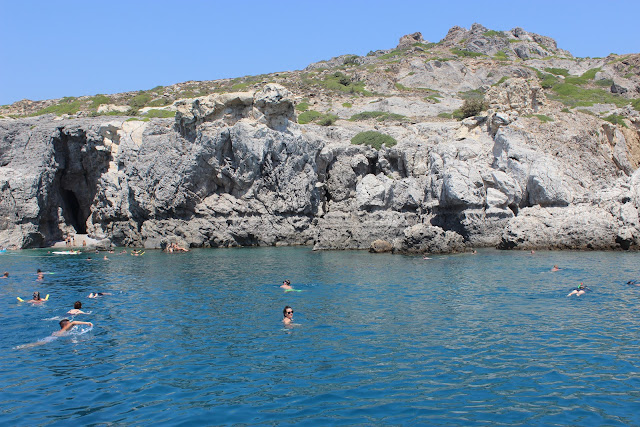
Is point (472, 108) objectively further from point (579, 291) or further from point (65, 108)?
point (65, 108)

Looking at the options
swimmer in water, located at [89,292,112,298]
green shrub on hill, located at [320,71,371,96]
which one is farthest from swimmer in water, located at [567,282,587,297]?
green shrub on hill, located at [320,71,371,96]

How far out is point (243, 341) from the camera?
13828 mm

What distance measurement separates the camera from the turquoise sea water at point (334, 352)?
9.20 metres

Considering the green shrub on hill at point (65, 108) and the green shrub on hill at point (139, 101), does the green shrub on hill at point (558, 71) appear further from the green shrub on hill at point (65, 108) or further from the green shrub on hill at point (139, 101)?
the green shrub on hill at point (65, 108)

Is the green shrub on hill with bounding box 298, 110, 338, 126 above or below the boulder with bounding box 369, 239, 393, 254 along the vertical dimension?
above

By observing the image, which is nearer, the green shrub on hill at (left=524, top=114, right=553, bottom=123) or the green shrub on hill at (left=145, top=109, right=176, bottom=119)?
the green shrub on hill at (left=524, top=114, right=553, bottom=123)

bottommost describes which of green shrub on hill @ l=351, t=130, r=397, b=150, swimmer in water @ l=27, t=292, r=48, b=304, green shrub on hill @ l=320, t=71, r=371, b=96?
swimmer in water @ l=27, t=292, r=48, b=304

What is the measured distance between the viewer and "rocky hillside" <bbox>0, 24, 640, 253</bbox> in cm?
3756

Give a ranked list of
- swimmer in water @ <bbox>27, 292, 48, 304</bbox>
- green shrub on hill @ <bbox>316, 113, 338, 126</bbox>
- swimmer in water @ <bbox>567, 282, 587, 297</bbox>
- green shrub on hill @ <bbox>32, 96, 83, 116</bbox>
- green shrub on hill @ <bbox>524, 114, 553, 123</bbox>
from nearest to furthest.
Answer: swimmer in water @ <bbox>567, 282, 587, 297</bbox>, swimmer in water @ <bbox>27, 292, 48, 304</bbox>, green shrub on hill @ <bbox>524, 114, 553, 123</bbox>, green shrub on hill @ <bbox>316, 113, 338, 126</bbox>, green shrub on hill @ <bbox>32, 96, 83, 116</bbox>

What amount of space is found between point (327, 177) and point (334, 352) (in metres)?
34.8

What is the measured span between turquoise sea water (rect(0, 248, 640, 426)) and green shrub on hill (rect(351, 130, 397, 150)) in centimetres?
2338

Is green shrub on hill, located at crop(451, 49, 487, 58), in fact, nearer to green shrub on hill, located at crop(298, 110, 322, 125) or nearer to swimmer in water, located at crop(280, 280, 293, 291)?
green shrub on hill, located at crop(298, 110, 322, 125)

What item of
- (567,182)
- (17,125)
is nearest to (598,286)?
(567,182)

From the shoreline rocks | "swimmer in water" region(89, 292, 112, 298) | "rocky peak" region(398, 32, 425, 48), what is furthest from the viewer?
"rocky peak" region(398, 32, 425, 48)
